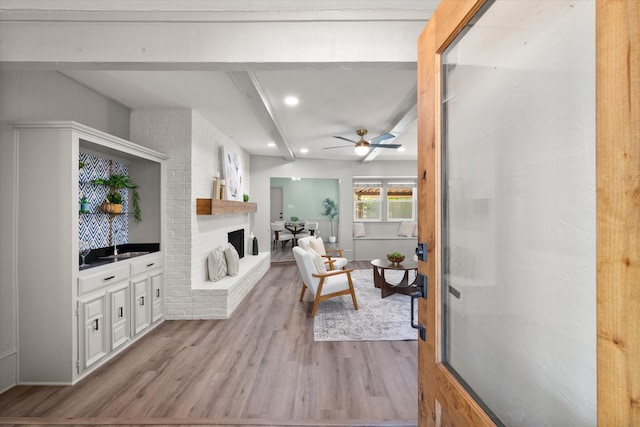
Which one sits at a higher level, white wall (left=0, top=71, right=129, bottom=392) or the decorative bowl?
white wall (left=0, top=71, right=129, bottom=392)

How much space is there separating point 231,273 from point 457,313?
139 inches

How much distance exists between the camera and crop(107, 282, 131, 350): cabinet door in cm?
252

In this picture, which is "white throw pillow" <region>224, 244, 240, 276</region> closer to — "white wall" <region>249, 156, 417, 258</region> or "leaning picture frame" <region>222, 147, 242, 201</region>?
"leaning picture frame" <region>222, 147, 242, 201</region>

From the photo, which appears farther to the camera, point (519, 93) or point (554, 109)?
point (519, 93)

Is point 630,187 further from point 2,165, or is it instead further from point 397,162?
point 397,162

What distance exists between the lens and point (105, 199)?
2924 mm

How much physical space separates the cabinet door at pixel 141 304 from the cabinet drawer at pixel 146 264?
0.27 ft

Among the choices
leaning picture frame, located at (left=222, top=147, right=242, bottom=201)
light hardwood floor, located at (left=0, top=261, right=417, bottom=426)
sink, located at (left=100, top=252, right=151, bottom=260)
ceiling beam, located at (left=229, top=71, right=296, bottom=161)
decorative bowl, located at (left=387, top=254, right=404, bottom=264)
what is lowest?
light hardwood floor, located at (left=0, top=261, right=417, bottom=426)

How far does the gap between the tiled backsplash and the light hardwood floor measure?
1.14 meters

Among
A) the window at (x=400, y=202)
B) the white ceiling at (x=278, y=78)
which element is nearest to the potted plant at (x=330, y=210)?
the window at (x=400, y=202)

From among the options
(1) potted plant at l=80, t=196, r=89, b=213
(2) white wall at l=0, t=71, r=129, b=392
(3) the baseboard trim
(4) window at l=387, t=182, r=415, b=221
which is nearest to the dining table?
(4) window at l=387, t=182, r=415, b=221

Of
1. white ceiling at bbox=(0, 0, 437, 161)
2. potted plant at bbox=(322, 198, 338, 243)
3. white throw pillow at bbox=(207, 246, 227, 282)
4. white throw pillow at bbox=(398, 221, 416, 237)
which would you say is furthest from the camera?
potted plant at bbox=(322, 198, 338, 243)

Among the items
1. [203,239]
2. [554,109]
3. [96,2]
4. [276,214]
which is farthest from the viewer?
[276,214]

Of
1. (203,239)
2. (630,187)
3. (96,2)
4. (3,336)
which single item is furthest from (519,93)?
(203,239)
